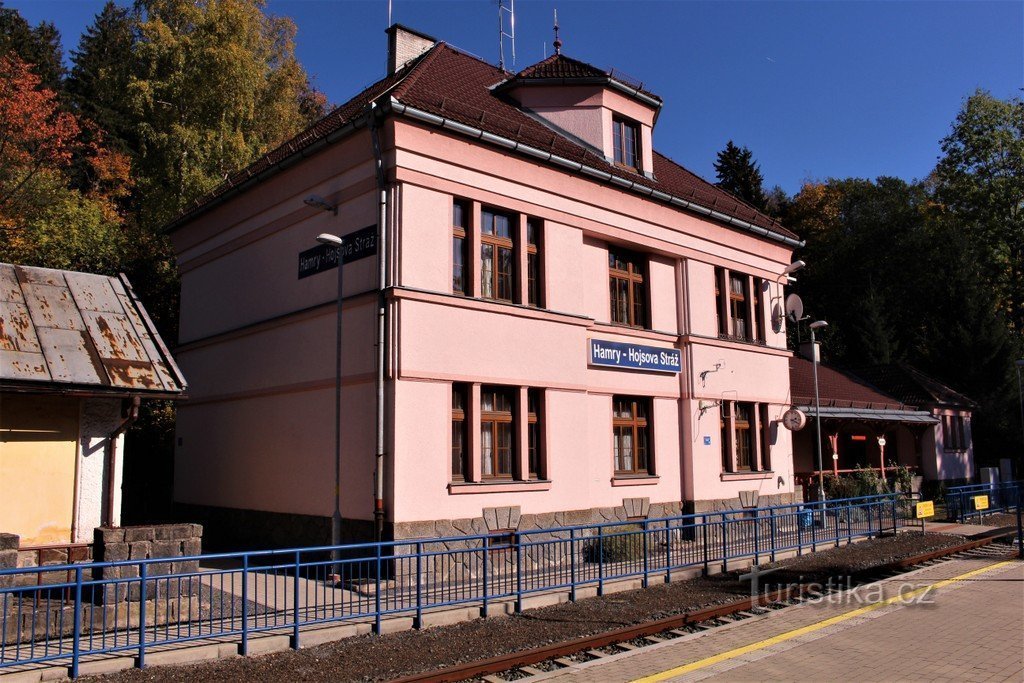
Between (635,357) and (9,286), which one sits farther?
(635,357)

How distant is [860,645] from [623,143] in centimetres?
1449

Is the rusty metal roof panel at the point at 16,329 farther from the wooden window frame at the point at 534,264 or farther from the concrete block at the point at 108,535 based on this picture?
the wooden window frame at the point at 534,264

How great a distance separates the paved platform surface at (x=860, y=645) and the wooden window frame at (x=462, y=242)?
7835 millimetres

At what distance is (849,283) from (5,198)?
4708 cm

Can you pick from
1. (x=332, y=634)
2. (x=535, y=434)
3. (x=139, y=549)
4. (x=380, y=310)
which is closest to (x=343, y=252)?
(x=380, y=310)

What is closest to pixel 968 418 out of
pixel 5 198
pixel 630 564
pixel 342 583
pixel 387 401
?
pixel 630 564

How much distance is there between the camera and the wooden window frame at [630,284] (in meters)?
18.8

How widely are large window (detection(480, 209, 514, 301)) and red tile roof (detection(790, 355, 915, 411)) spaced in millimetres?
13644

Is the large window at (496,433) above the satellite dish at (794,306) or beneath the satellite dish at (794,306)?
beneath

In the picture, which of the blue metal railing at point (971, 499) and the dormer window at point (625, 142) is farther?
the blue metal railing at point (971, 499)

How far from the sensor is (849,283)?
168 feet

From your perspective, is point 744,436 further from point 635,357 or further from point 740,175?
point 740,175

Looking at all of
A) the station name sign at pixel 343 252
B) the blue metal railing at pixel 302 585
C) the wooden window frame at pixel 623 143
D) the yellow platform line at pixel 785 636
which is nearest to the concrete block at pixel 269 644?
the blue metal railing at pixel 302 585

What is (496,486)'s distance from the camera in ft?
47.8
